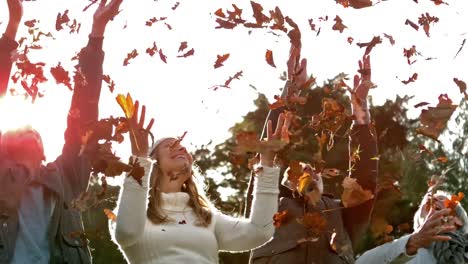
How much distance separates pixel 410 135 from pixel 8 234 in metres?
33.0

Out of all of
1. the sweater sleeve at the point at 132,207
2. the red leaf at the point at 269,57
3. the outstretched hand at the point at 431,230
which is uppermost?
the red leaf at the point at 269,57

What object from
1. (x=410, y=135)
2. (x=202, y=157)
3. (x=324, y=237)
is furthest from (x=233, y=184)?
(x=324, y=237)

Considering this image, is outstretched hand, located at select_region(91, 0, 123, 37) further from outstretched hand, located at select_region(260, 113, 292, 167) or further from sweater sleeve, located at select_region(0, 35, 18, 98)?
outstretched hand, located at select_region(260, 113, 292, 167)

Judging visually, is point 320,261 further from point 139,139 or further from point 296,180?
point 139,139

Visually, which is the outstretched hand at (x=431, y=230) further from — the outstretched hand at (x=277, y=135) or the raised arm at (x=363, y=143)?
the outstretched hand at (x=277, y=135)

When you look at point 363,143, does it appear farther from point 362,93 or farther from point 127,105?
point 127,105

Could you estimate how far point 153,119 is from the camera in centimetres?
632

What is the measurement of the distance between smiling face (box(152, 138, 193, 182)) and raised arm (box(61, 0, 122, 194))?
2.01 feet

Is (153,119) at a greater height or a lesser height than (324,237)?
greater

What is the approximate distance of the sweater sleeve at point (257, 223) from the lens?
648cm

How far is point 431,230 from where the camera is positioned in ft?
23.6

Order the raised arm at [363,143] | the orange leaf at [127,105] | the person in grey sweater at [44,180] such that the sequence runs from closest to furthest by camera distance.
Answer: the orange leaf at [127,105], the person in grey sweater at [44,180], the raised arm at [363,143]

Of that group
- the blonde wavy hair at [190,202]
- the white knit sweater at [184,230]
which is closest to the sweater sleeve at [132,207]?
the white knit sweater at [184,230]

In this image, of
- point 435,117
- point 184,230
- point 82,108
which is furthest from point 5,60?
point 435,117
